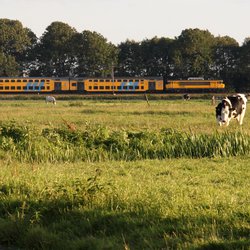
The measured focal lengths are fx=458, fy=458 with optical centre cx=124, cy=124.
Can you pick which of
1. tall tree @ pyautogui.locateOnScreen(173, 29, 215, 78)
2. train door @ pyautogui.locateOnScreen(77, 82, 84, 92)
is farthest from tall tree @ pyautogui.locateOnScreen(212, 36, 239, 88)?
train door @ pyautogui.locateOnScreen(77, 82, 84, 92)

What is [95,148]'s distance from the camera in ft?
40.6

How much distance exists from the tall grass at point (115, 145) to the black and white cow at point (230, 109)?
864 cm

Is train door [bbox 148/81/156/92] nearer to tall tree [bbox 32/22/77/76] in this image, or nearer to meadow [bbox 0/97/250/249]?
tall tree [bbox 32/22/77/76]

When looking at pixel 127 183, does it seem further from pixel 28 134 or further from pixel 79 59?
pixel 79 59

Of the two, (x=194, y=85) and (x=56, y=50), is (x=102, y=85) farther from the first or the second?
(x=56, y=50)

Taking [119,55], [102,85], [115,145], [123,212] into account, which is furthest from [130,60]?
[123,212]

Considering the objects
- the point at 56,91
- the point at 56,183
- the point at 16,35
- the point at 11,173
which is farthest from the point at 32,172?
the point at 16,35

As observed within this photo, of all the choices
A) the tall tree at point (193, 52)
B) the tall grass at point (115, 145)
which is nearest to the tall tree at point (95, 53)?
the tall tree at point (193, 52)

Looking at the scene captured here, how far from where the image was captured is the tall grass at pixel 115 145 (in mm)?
11734

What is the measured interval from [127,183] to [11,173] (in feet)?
7.89

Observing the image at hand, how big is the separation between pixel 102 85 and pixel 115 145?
64689 millimetres

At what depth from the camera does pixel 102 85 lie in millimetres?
76688

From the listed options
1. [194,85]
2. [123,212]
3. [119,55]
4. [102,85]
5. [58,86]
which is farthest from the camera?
[119,55]

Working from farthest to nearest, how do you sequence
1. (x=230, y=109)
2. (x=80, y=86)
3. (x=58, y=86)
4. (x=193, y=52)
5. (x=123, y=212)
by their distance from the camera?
(x=193, y=52) → (x=58, y=86) → (x=80, y=86) → (x=230, y=109) → (x=123, y=212)
